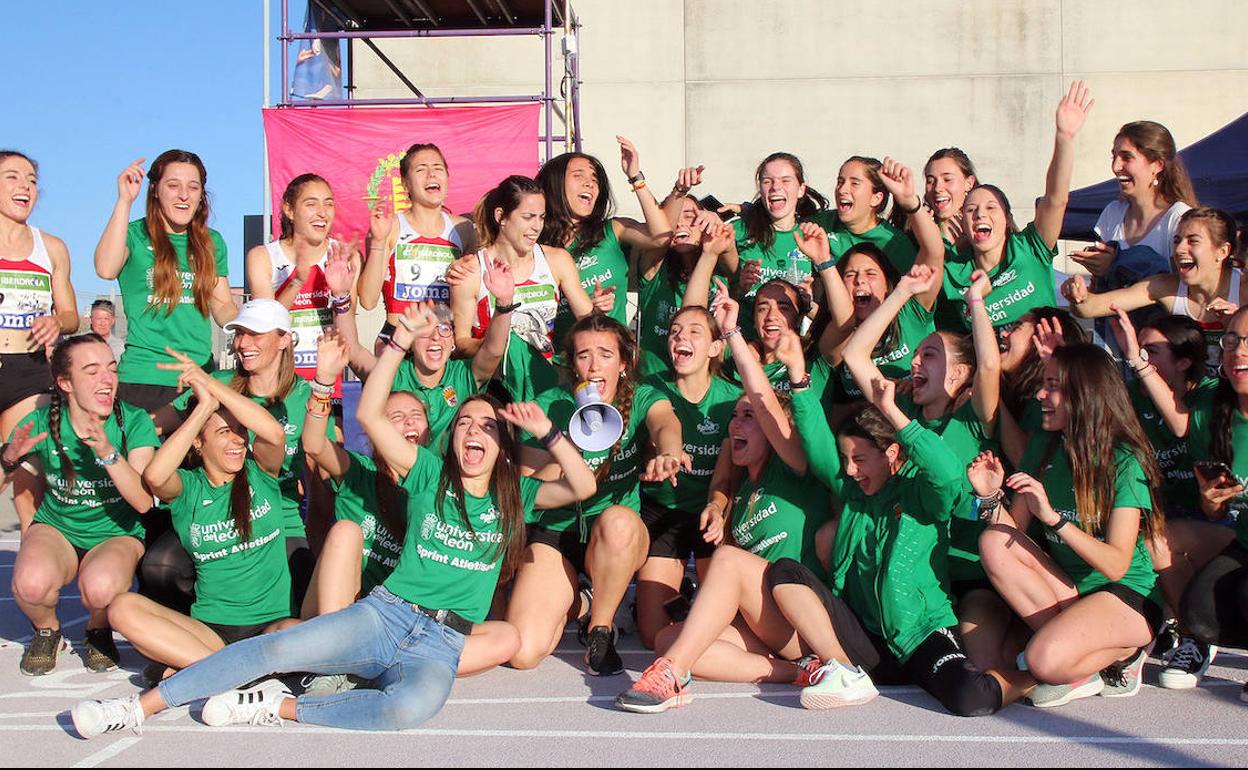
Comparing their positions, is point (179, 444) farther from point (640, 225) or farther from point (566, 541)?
point (640, 225)

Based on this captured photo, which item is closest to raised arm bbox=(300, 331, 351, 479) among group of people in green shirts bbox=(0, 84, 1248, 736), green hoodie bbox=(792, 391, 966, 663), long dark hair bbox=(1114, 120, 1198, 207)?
group of people in green shirts bbox=(0, 84, 1248, 736)

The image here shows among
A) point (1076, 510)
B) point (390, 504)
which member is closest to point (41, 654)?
point (390, 504)

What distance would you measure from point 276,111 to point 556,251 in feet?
16.9

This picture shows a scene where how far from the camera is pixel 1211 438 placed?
454cm

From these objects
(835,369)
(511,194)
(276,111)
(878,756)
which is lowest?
(878,756)

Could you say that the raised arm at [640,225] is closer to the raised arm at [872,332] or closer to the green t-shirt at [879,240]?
the green t-shirt at [879,240]

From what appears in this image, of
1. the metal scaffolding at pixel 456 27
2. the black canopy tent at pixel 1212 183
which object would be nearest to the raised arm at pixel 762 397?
the black canopy tent at pixel 1212 183

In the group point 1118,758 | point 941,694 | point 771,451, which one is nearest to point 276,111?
point 771,451

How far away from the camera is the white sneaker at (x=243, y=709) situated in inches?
153

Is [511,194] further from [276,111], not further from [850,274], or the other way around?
[276,111]

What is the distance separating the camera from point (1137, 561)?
14.1ft

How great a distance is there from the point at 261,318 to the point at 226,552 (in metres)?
1.01

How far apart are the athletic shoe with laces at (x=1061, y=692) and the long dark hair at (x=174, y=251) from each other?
13.5 feet

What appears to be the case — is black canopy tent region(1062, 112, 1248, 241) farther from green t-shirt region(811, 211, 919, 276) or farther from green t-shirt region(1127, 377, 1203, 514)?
green t-shirt region(1127, 377, 1203, 514)
